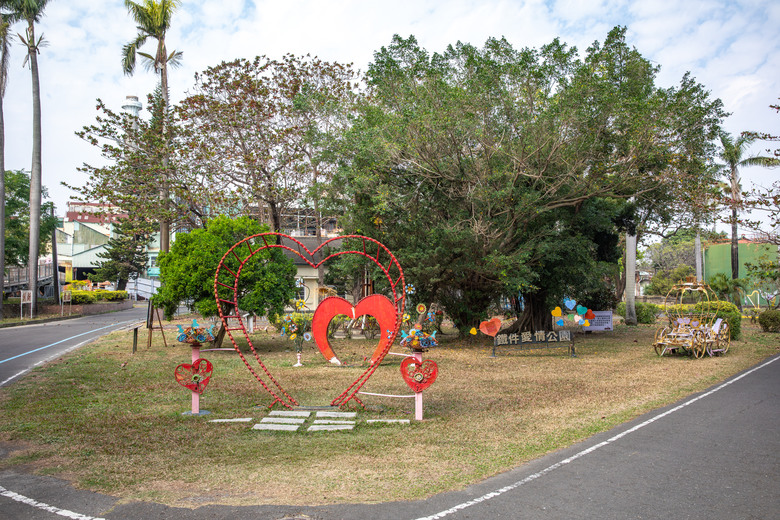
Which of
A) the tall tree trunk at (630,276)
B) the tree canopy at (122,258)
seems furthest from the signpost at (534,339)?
the tree canopy at (122,258)

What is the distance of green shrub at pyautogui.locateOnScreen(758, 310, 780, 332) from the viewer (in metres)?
22.9

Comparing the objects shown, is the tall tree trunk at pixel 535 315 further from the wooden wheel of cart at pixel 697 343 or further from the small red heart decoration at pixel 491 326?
the wooden wheel of cart at pixel 697 343

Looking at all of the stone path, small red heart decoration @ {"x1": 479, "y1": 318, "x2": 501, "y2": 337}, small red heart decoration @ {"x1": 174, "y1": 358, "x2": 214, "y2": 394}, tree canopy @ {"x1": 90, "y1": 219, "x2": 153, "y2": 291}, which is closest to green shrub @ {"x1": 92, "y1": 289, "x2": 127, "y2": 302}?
tree canopy @ {"x1": 90, "y1": 219, "x2": 153, "y2": 291}

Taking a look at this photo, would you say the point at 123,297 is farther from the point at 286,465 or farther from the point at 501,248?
the point at 286,465

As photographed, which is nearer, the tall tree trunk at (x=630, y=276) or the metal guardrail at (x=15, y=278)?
the tall tree trunk at (x=630, y=276)

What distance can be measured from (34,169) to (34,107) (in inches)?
134

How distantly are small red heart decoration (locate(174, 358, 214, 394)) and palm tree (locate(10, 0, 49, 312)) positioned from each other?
86.0ft

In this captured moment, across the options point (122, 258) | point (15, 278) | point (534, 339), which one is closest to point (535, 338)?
point (534, 339)

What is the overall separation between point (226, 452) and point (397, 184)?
12272 mm

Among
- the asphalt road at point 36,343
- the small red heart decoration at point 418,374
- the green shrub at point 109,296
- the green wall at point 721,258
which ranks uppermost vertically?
the green wall at point 721,258

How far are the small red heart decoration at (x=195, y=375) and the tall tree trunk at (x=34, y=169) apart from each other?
85.7ft

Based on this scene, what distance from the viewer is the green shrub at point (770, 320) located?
22891 mm

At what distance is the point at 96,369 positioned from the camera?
501 inches

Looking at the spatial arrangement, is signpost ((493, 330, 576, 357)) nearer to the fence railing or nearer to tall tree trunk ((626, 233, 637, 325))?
tall tree trunk ((626, 233, 637, 325))
